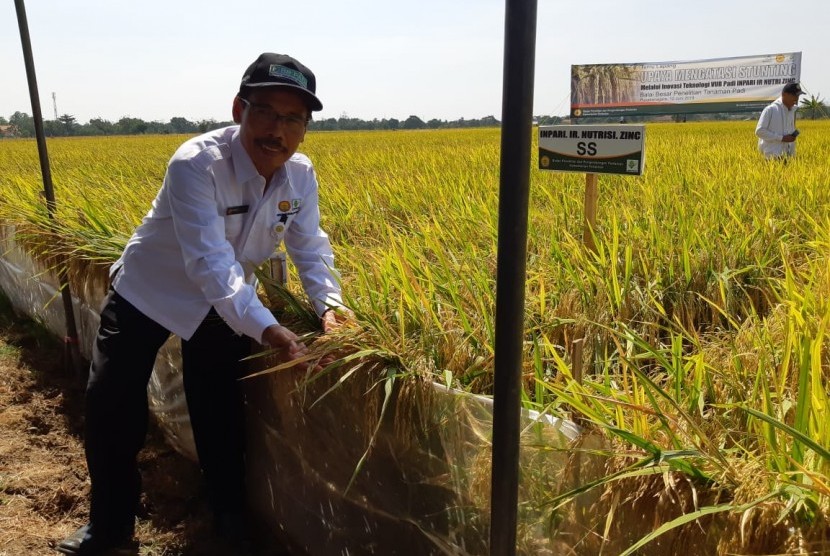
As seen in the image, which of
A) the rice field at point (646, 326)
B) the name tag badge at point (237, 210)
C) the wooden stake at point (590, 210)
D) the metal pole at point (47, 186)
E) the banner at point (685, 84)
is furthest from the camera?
the banner at point (685, 84)

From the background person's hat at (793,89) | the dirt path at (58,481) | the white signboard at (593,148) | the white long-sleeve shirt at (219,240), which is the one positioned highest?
the background person's hat at (793,89)

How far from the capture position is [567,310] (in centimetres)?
160

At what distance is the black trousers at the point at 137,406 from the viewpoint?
1.76 meters

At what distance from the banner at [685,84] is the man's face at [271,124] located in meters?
6.06

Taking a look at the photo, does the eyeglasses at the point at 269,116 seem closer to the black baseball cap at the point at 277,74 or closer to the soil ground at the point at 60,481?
the black baseball cap at the point at 277,74

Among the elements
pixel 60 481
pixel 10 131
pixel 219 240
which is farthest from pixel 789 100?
pixel 10 131

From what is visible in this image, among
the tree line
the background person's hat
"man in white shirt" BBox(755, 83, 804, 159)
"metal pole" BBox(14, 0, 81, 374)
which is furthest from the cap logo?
the tree line

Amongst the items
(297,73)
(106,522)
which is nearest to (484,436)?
(297,73)

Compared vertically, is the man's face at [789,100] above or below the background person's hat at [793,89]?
below

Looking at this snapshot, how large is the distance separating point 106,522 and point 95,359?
1.64ft

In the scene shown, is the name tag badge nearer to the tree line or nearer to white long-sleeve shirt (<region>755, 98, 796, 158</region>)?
white long-sleeve shirt (<region>755, 98, 796, 158</region>)

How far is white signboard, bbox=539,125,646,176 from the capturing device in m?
1.87

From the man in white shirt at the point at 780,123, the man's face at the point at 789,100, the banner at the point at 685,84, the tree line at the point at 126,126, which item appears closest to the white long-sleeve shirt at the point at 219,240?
the man in white shirt at the point at 780,123

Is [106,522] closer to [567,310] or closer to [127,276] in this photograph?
[127,276]
